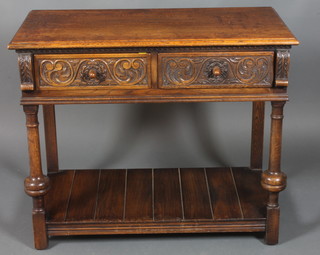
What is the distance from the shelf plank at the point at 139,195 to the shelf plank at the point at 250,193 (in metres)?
0.46

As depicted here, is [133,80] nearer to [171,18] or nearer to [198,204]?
[171,18]

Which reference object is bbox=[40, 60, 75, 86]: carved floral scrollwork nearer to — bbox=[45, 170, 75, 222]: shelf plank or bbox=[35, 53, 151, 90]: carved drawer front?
bbox=[35, 53, 151, 90]: carved drawer front

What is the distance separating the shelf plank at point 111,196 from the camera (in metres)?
4.33

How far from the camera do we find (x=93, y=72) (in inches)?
154

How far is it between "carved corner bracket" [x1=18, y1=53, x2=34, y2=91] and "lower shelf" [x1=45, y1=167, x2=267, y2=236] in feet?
2.39

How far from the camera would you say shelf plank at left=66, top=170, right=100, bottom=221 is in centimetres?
434

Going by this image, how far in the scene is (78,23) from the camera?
4.16 m

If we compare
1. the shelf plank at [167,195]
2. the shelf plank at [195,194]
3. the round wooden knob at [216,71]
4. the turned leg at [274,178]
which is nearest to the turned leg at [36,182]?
the shelf plank at [167,195]

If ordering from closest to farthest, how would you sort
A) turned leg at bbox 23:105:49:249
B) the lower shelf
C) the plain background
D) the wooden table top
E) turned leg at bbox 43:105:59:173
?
the wooden table top → turned leg at bbox 23:105:49:249 → the lower shelf → turned leg at bbox 43:105:59:173 → the plain background

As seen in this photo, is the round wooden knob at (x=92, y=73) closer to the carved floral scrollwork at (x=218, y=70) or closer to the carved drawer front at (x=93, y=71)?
the carved drawer front at (x=93, y=71)

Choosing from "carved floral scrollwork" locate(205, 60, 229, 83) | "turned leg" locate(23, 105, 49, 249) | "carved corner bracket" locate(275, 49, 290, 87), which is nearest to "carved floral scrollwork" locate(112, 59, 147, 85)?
"carved floral scrollwork" locate(205, 60, 229, 83)

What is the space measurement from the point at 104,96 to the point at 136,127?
1.31 meters

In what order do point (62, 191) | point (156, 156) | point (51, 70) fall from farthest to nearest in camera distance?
point (156, 156)
point (62, 191)
point (51, 70)

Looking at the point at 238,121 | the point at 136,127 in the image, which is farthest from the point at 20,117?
the point at 238,121
